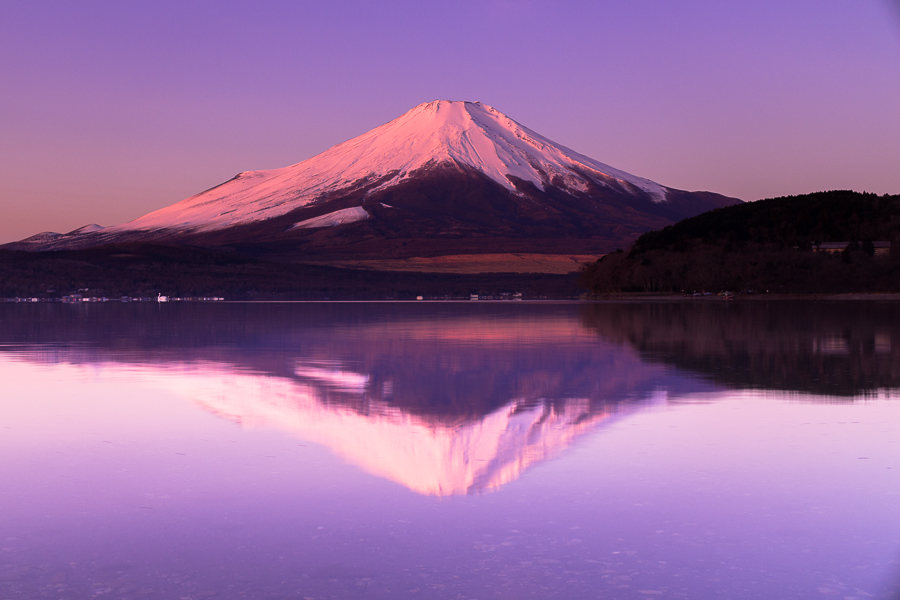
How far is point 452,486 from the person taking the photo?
9117 millimetres

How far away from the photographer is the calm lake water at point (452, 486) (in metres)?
6.53

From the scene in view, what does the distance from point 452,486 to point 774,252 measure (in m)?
149

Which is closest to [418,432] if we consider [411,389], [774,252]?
[411,389]

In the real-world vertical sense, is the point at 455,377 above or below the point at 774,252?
below

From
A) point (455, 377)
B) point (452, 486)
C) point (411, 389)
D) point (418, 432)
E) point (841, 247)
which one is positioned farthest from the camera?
Result: point (841, 247)

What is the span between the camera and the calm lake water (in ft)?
21.4

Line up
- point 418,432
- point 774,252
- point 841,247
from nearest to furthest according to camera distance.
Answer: point 418,432 < point 774,252 < point 841,247

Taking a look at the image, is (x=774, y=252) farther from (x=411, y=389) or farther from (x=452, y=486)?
(x=452, y=486)

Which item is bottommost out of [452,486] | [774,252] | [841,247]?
[452,486]

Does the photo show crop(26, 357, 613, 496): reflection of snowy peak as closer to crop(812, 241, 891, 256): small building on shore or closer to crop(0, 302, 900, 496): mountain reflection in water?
crop(0, 302, 900, 496): mountain reflection in water

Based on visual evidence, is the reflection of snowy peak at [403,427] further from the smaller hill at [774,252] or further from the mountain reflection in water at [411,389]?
the smaller hill at [774,252]

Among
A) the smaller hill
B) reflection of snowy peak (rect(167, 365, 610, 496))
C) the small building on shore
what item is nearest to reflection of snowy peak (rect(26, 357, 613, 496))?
reflection of snowy peak (rect(167, 365, 610, 496))

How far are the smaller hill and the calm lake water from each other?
412ft

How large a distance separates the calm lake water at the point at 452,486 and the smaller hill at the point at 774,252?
125554mm
